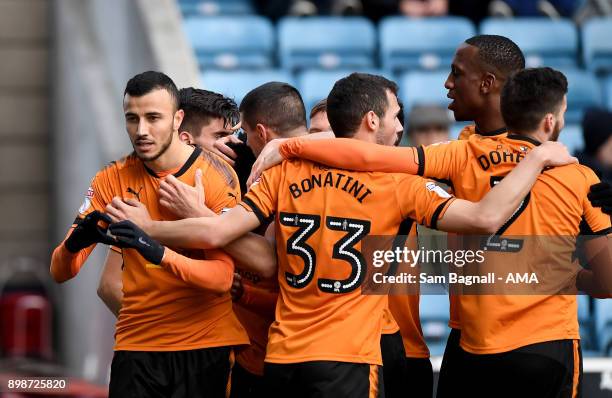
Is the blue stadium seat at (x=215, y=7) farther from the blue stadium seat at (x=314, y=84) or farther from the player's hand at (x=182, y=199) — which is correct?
the player's hand at (x=182, y=199)

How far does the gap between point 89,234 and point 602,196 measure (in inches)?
75.3

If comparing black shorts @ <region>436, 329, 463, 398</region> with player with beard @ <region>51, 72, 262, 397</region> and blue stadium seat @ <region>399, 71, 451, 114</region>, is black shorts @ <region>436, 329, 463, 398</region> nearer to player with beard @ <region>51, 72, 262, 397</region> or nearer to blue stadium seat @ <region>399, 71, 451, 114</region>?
Answer: player with beard @ <region>51, 72, 262, 397</region>

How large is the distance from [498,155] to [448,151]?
0.19 metres

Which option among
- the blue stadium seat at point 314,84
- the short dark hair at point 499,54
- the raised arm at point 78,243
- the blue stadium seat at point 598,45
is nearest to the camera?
the raised arm at point 78,243

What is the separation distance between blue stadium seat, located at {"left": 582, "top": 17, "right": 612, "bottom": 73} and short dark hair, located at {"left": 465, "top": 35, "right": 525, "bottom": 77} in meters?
5.92

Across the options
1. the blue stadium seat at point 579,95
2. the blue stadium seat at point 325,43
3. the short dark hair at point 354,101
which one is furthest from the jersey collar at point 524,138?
the blue stadium seat at point 325,43

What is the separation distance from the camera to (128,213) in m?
4.86

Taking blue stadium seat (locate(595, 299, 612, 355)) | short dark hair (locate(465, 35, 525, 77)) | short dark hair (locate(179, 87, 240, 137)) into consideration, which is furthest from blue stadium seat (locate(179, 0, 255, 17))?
short dark hair (locate(465, 35, 525, 77))

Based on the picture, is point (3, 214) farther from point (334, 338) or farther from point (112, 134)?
point (334, 338)

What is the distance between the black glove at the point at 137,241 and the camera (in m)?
4.64

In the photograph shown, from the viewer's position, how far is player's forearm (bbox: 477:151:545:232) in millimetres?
4465

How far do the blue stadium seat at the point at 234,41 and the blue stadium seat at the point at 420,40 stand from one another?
100cm

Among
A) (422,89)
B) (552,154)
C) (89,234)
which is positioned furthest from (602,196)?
(422,89)

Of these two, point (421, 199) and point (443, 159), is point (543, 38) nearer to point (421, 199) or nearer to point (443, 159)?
point (443, 159)
